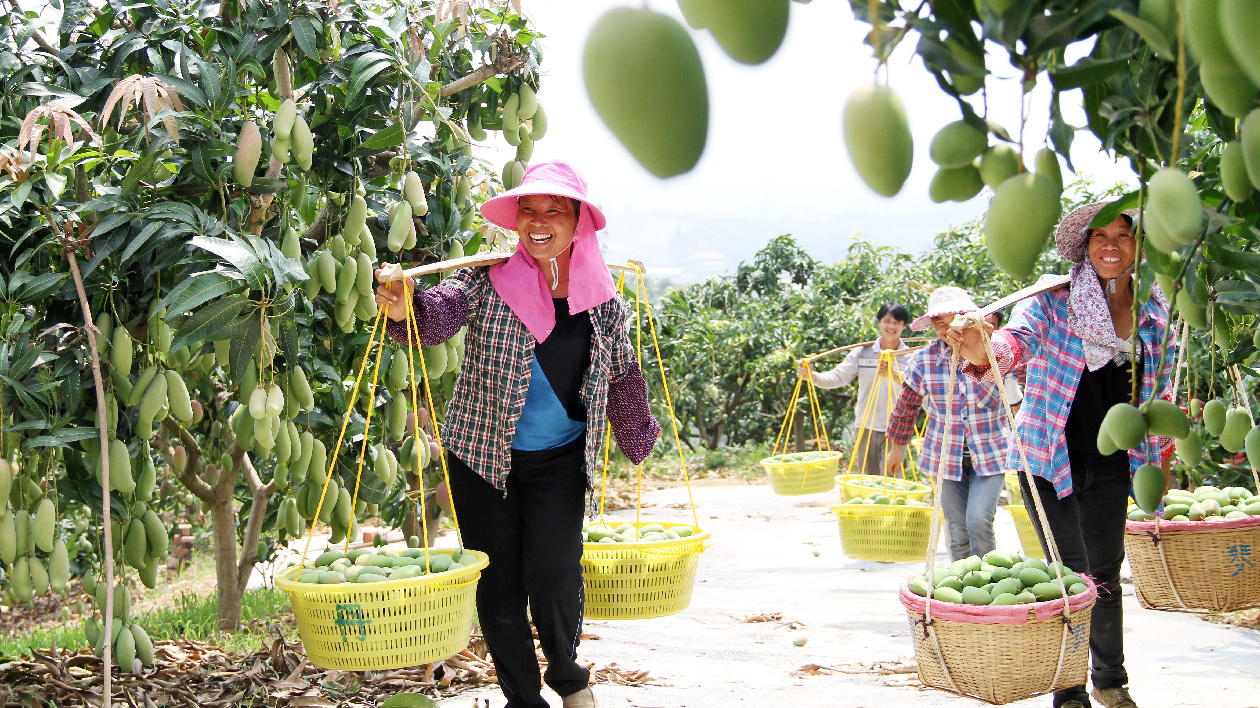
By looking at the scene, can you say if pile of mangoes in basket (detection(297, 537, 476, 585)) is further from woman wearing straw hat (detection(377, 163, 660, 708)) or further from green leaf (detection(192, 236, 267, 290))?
green leaf (detection(192, 236, 267, 290))

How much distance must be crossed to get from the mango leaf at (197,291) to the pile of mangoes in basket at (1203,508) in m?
1.94

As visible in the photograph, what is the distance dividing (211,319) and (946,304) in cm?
184

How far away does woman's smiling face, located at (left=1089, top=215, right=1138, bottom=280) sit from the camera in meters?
2.06

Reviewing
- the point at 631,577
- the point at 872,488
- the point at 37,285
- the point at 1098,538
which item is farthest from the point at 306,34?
the point at 872,488

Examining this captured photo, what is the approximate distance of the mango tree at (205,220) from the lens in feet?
5.64

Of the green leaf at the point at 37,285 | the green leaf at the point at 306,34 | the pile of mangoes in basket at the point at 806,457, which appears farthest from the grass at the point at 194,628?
the pile of mangoes in basket at the point at 806,457

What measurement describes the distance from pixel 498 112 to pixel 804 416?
23.7 feet

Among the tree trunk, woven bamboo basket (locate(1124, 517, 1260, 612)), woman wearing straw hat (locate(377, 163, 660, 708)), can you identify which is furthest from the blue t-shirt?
woven bamboo basket (locate(1124, 517, 1260, 612))

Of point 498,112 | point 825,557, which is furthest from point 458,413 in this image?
point 825,557

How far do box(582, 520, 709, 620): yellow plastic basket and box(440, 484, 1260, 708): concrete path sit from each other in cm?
29

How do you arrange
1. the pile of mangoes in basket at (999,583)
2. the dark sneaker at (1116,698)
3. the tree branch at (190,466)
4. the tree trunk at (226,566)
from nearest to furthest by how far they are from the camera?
the pile of mangoes in basket at (999,583) → the dark sneaker at (1116,698) → the tree branch at (190,466) → the tree trunk at (226,566)

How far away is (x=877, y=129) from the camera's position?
1.36 feet

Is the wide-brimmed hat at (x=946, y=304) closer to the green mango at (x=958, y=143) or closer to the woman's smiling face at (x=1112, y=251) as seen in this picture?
the woman's smiling face at (x=1112, y=251)

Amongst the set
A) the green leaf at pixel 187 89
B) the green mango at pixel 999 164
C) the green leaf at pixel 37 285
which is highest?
the green leaf at pixel 187 89
